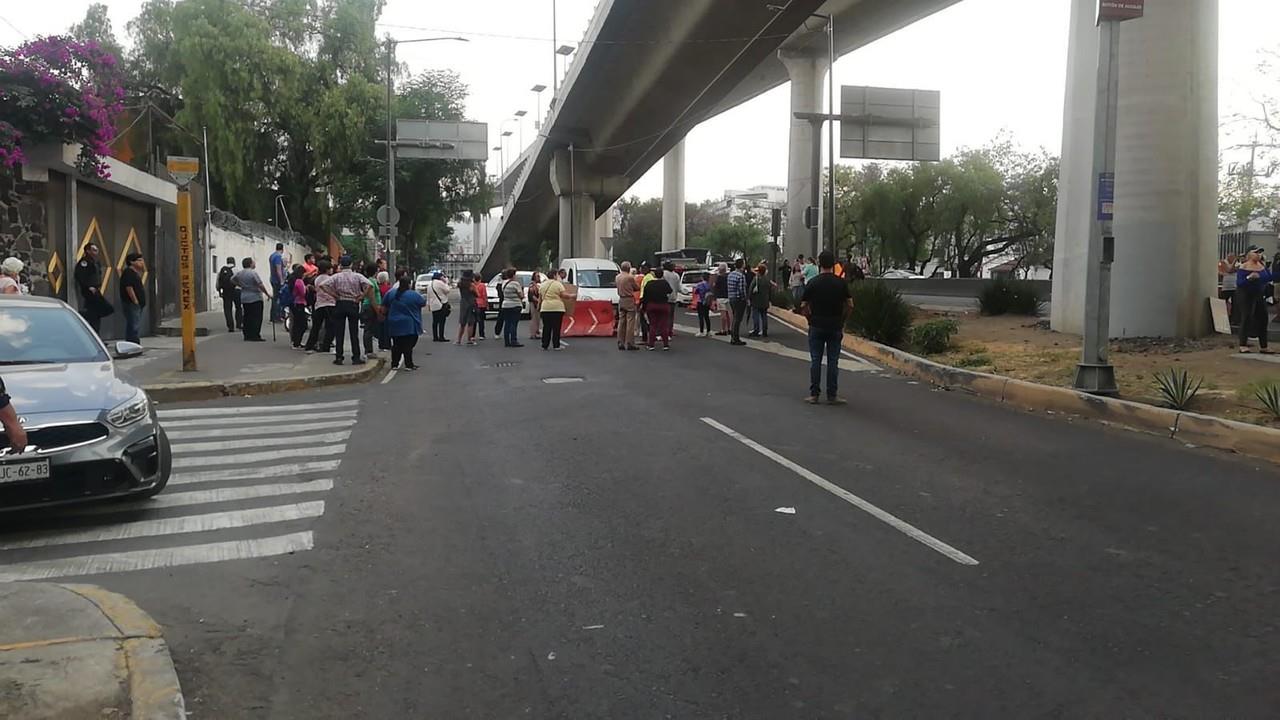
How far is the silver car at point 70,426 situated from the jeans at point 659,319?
12873 mm

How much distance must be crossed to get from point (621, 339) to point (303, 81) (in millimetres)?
26881

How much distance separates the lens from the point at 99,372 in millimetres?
7227

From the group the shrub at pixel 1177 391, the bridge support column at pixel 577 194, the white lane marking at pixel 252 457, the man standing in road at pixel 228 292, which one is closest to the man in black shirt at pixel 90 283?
the man standing in road at pixel 228 292

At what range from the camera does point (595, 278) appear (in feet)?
96.5

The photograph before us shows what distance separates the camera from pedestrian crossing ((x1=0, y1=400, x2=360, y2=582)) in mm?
5898

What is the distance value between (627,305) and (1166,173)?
9.54 m

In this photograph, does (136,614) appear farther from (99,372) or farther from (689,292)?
(689,292)

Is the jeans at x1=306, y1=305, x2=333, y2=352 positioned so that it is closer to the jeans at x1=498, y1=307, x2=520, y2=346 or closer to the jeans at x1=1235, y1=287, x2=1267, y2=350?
the jeans at x1=498, y1=307, x2=520, y2=346

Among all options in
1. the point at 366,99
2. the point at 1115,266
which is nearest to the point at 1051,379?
the point at 1115,266

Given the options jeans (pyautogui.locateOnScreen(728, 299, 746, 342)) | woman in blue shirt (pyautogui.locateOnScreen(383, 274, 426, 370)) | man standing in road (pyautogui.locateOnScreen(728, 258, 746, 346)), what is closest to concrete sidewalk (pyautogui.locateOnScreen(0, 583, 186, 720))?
woman in blue shirt (pyautogui.locateOnScreen(383, 274, 426, 370))

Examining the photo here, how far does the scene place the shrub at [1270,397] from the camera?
1010cm

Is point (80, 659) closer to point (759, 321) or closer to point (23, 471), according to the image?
point (23, 471)

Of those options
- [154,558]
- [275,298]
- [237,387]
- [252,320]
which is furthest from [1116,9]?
[275,298]

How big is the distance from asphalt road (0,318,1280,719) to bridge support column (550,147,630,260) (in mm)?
44622
